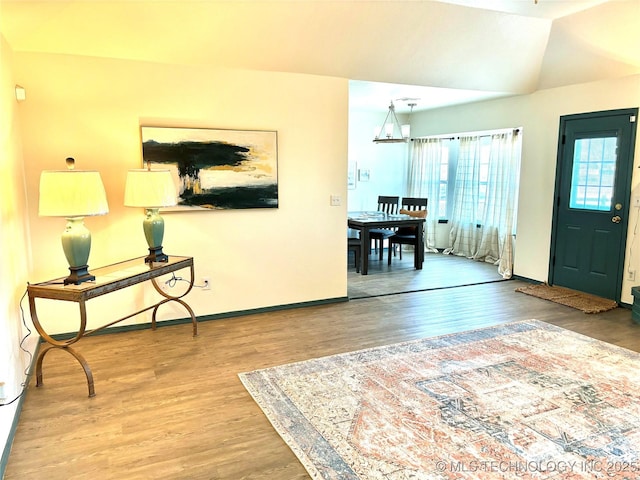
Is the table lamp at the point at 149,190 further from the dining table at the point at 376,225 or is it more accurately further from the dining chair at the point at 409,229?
the dining chair at the point at 409,229

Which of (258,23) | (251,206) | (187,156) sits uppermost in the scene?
(258,23)

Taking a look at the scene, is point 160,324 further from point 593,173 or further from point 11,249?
point 593,173

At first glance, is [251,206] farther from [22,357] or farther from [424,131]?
[424,131]

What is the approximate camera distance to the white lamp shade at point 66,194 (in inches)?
111

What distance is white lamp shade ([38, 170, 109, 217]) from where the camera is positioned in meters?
2.81

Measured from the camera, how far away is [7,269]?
9.12ft

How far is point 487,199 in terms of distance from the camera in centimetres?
731

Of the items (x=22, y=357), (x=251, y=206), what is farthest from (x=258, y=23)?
(x=22, y=357)

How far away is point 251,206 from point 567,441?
10.7 feet

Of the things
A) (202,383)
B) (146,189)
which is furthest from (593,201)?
(146,189)

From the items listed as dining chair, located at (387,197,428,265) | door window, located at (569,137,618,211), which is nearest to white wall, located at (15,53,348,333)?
dining chair, located at (387,197,428,265)

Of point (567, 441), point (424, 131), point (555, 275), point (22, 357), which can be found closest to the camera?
point (567, 441)

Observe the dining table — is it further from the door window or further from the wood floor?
the door window

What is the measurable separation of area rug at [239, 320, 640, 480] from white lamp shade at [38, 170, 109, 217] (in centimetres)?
161
